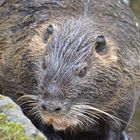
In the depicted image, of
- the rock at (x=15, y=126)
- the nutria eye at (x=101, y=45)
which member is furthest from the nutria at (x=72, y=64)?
the rock at (x=15, y=126)

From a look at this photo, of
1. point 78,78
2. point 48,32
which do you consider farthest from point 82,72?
point 48,32

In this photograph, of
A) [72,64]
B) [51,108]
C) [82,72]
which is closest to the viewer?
[51,108]

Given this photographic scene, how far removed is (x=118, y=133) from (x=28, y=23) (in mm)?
1378

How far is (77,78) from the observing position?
5633mm

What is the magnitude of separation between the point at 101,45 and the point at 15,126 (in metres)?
1.42

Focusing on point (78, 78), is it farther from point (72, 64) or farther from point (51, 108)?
point (51, 108)

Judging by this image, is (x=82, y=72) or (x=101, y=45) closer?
(x=82, y=72)

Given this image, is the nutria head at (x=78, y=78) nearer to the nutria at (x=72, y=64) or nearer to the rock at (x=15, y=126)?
the nutria at (x=72, y=64)

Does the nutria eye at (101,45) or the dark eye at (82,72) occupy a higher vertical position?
the nutria eye at (101,45)

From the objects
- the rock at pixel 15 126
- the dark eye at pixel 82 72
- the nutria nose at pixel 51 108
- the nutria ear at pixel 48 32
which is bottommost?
the rock at pixel 15 126

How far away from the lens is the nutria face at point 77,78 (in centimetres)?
540

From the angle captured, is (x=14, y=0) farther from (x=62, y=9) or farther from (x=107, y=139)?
(x=107, y=139)

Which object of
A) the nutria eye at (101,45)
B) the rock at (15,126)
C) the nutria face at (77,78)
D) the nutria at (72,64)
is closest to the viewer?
the rock at (15,126)

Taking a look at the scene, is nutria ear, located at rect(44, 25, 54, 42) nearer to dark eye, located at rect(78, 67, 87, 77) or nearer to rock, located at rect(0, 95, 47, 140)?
dark eye, located at rect(78, 67, 87, 77)
